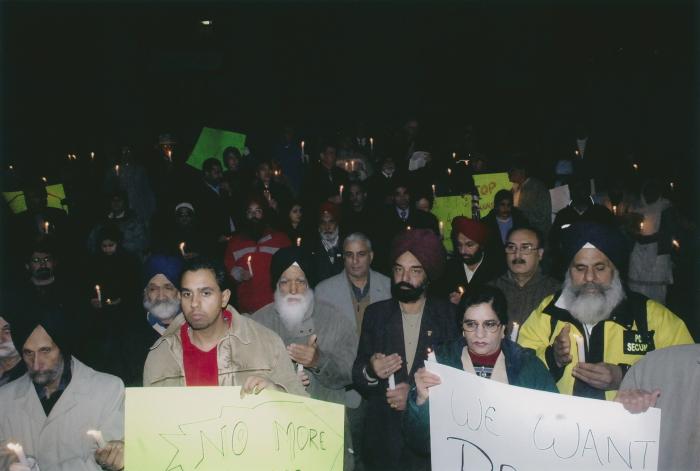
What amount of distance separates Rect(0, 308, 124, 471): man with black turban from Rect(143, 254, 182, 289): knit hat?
1.41m

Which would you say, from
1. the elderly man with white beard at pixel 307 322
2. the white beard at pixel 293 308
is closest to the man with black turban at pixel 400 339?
the elderly man with white beard at pixel 307 322

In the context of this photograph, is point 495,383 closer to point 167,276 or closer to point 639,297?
point 639,297

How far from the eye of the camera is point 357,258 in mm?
6008

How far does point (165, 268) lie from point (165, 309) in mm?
286

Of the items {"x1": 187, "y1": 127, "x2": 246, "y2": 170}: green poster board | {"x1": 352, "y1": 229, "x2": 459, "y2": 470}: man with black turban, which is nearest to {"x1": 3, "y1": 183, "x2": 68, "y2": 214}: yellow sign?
{"x1": 187, "y1": 127, "x2": 246, "y2": 170}: green poster board

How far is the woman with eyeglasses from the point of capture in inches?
147

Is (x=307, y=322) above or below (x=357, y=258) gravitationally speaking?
below

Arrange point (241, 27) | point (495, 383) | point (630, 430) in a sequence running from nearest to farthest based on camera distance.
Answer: point (630, 430), point (495, 383), point (241, 27)

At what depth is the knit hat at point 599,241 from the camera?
14.8 feet

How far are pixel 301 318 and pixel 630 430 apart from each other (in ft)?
7.68

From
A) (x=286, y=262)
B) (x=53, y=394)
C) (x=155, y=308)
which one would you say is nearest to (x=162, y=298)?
(x=155, y=308)

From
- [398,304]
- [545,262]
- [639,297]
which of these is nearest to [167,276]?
[398,304]

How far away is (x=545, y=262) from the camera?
27.0 ft

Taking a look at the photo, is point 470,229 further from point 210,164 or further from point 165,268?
point 210,164
